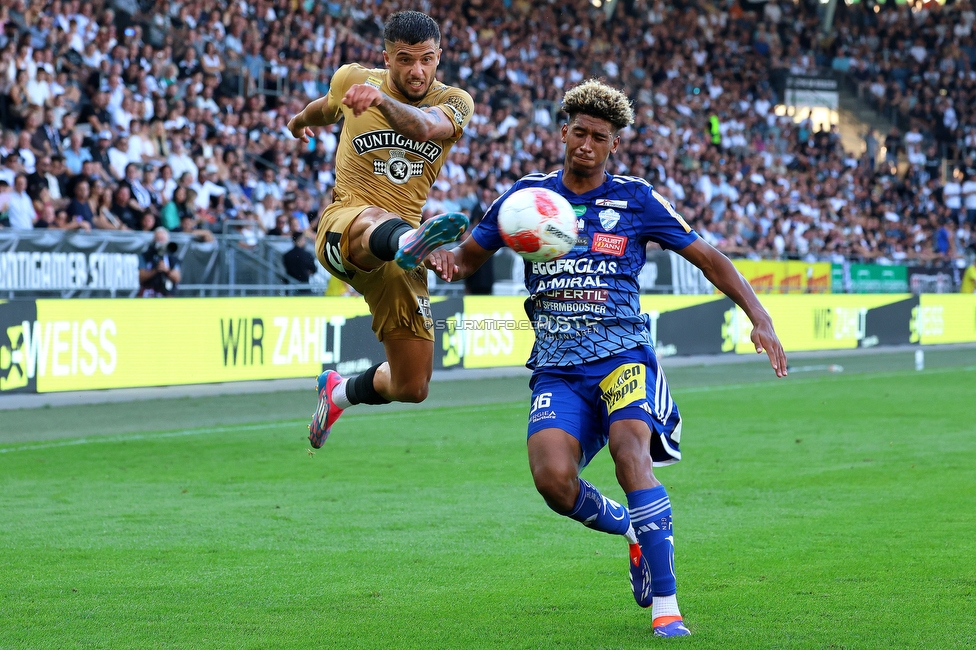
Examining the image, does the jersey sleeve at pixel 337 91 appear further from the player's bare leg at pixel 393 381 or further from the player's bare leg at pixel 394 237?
the player's bare leg at pixel 393 381

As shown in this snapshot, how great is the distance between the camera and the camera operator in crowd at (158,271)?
50.1 ft

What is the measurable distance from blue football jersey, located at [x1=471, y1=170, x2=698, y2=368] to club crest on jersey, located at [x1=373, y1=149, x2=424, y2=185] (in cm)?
134

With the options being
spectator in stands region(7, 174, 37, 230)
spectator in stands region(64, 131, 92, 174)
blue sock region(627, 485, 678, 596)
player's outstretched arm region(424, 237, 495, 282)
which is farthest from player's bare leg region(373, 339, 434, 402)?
spectator in stands region(64, 131, 92, 174)

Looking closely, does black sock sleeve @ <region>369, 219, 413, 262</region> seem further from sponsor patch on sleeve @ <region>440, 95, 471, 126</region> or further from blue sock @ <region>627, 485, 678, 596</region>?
blue sock @ <region>627, 485, 678, 596</region>

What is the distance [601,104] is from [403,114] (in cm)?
104

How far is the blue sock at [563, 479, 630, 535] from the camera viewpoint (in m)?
5.25

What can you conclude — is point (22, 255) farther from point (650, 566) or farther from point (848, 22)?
point (848, 22)

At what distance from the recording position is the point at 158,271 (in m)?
15.4

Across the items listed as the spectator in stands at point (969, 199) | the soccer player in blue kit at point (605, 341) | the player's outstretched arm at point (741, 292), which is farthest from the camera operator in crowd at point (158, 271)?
the spectator in stands at point (969, 199)

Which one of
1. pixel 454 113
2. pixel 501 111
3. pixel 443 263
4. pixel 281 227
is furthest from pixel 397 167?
pixel 501 111

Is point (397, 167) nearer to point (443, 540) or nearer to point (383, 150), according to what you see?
point (383, 150)

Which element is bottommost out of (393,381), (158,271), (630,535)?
(630,535)

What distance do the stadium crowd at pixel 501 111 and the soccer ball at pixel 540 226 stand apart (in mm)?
9796

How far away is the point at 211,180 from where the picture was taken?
18.2m
